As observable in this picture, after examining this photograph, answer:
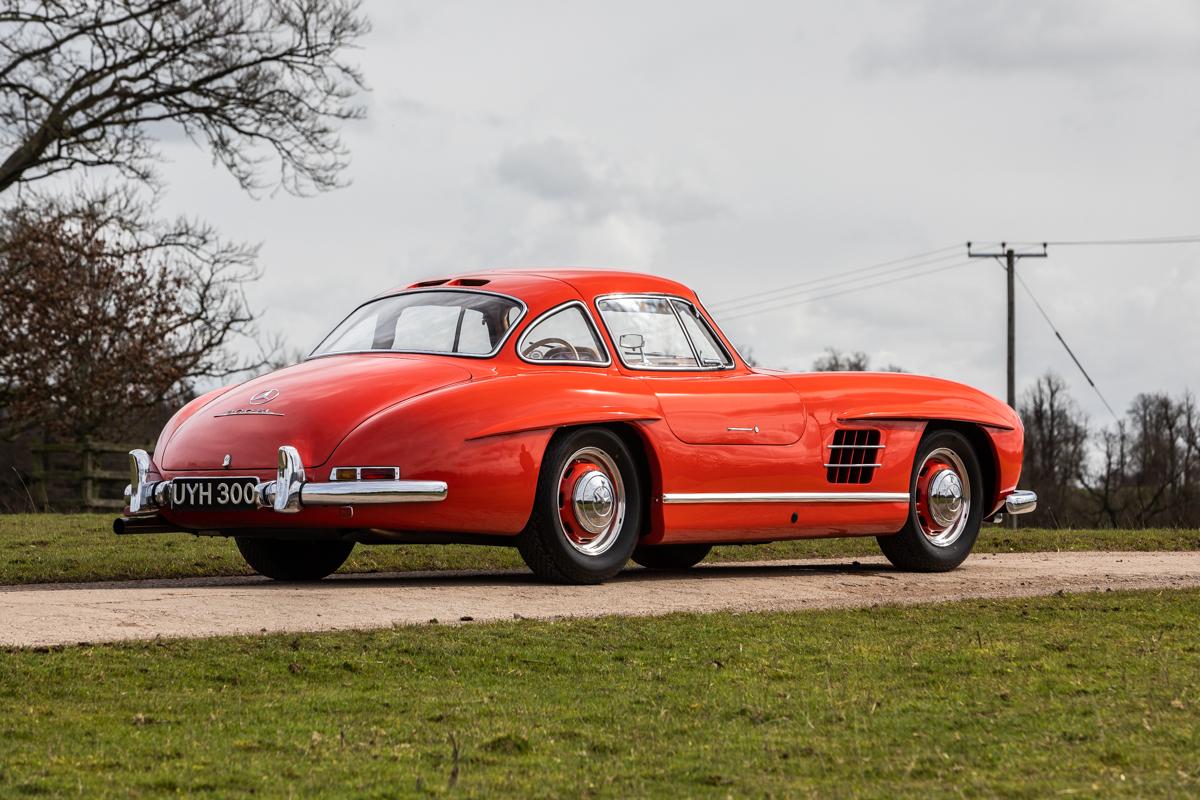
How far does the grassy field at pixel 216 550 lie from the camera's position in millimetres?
9945

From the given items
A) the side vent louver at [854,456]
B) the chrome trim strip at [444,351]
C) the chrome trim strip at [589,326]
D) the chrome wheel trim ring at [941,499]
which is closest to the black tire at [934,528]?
the chrome wheel trim ring at [941,499]

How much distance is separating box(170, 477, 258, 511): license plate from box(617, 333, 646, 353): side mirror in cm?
239

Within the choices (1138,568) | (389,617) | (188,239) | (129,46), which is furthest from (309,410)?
(188,239)

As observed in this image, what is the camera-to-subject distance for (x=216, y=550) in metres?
11.5

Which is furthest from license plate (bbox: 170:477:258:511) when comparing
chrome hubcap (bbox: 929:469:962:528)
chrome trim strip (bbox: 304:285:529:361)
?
chrome hubcap (bbox: 929:469:962:528)

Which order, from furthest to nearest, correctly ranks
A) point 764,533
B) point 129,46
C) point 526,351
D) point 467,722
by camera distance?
point 129,46
point 764,533
point 526,351
point 467,722

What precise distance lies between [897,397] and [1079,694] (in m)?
5.09

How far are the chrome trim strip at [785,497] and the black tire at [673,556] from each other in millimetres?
1346

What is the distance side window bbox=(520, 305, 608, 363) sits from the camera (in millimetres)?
8969

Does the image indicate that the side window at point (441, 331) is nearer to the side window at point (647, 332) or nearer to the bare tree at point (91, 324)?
the side window at point (647, 332)

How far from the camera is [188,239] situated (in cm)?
2919

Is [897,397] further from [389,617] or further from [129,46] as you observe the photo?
[129,46]

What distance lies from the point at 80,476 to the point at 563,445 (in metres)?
17.8

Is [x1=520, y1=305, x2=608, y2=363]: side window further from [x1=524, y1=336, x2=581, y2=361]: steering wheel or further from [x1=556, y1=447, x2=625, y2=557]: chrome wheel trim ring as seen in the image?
[x1=556, y1=447, x2=625, y2=557]: chrome wheel trim ring
